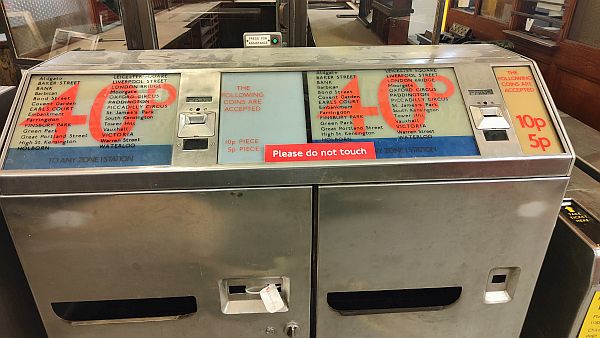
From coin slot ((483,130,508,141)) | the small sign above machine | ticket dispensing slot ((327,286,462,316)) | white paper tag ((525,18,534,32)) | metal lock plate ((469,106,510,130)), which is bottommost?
ticket dispensing slot ((327,286,462,316))

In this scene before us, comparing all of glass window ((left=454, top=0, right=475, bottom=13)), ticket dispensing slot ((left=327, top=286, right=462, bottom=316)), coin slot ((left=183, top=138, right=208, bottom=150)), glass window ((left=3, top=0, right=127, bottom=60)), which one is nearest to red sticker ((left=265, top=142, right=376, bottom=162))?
coin slot ((left=183, top=138, right=208, bottom=150))

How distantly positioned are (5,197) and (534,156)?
1.04m

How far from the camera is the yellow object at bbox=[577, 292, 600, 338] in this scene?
0.97 metres

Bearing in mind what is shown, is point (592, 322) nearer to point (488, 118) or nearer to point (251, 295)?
point (488, 118)

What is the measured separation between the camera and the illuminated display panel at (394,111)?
33.3 inches

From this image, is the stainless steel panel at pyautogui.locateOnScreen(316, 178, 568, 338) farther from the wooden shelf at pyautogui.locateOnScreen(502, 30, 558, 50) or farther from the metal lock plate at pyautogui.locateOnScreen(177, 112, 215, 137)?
the wooden shelf at pyautogui.locateOnScreen(502, 30, 558, 50)

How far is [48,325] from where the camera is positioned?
93 cm

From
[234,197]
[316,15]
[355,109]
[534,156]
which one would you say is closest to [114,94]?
[234,197]

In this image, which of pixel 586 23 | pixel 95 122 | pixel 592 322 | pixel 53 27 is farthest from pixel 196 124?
pixel 53 27

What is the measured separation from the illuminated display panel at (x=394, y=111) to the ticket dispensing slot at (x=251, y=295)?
13.6 inches

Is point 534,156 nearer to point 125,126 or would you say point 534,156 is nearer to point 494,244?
point 494,244

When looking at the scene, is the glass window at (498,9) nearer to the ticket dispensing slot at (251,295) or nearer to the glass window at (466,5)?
the glass window at (466,5)

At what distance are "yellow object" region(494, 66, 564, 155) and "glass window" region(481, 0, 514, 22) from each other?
2.31 metres

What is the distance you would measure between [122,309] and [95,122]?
1.60 ft
